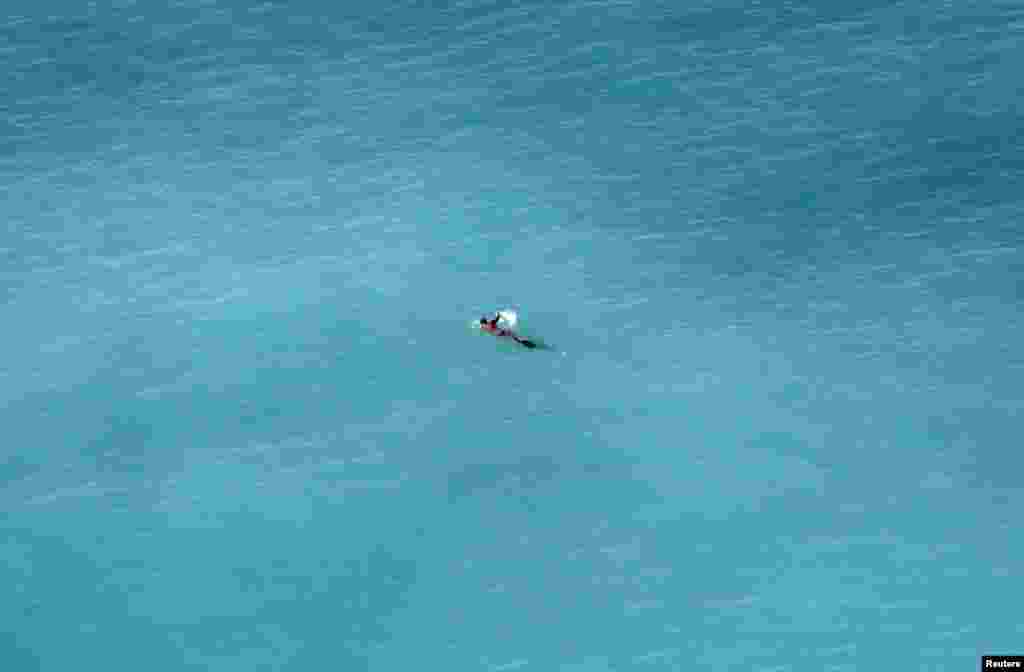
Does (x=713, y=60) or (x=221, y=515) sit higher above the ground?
(x=713, y=60)

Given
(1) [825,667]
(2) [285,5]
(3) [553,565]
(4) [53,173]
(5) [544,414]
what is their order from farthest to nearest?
(2) [285,5]
(4) [53,173]
(5) [544,414]
(3) [553,565]
(1) [825,667]

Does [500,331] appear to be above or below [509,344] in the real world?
above

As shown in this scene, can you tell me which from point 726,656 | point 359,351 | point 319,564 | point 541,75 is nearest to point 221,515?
point 319,564

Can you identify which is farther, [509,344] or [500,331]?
[509,344]

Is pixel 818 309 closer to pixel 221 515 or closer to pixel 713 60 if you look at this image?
pixel 713 60

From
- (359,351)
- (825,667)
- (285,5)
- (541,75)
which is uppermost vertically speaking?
(285,5)

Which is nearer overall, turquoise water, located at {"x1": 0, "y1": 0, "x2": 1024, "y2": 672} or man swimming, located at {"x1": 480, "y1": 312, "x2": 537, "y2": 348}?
turquoise water, located at {"x1": 0, "y1": 0, "x2": 1024, "y2": 672}

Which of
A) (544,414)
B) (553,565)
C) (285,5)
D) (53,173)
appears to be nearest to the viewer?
(553,565)

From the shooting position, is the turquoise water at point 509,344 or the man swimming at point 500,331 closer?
the turquoise water at point 509,344
